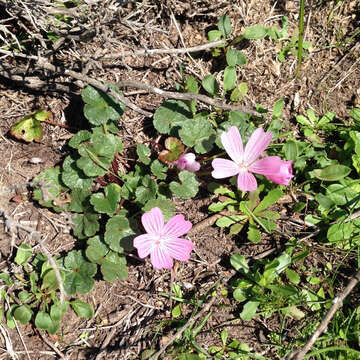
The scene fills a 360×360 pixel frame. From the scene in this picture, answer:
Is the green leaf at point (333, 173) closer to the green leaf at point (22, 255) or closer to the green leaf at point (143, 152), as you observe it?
the green leaf at point (143, 152)

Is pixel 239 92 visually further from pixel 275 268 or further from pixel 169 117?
pixel 275 268

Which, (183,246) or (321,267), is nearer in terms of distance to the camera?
(183,246)

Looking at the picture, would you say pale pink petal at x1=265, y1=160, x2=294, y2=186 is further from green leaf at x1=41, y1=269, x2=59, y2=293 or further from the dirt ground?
green leaf at x1=41, y1=269, x2=59, y2=293

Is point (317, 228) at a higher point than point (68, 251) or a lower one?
higher

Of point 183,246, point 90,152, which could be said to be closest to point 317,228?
point 183,246

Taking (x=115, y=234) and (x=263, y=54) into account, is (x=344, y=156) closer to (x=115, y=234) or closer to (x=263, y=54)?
(x=263, y=54)

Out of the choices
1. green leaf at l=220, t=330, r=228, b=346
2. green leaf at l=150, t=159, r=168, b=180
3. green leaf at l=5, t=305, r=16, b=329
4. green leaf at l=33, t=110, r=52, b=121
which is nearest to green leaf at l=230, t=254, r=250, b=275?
green leaf at l=220, t=330, r=228, b=346
